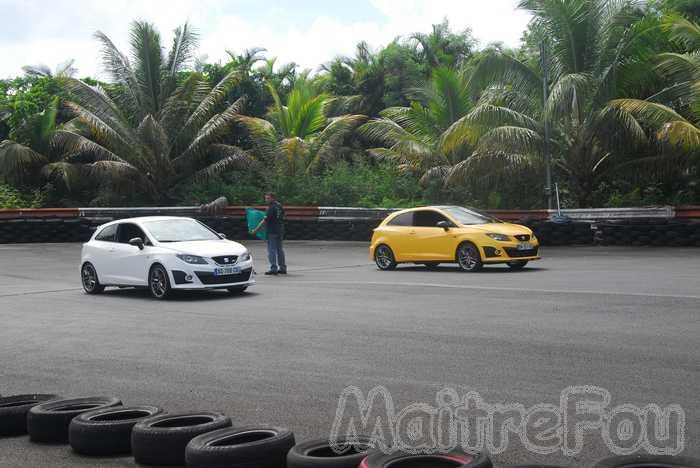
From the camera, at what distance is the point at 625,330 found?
35.7 ft

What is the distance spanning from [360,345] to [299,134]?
28.2 m

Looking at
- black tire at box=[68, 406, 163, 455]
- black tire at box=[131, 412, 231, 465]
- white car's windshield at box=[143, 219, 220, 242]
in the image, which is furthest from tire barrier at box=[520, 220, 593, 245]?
black tire at box=[131, 412, 231, 465]

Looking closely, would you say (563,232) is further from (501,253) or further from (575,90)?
(501,253)

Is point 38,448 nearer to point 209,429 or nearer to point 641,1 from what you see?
point 209,429

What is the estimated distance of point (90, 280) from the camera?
18.4 meters

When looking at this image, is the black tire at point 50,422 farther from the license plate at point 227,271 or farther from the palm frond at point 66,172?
the palm frond at point 66,172

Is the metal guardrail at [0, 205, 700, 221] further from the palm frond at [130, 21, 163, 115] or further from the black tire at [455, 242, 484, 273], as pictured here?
the black tire at [455, 242, 484, 273]

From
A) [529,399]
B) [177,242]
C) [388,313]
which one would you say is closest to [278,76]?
[177,242]

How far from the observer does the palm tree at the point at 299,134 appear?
3628 centimetres

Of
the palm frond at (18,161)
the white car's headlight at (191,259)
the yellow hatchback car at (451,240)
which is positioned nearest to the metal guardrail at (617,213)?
the yellow hatchback car at (451,240)

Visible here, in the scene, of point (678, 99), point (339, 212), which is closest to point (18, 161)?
point (339, 212)

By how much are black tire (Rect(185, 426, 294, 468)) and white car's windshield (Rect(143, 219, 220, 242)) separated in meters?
11.7

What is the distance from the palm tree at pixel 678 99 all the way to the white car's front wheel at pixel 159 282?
14.2 meters

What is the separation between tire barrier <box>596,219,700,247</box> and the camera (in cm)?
2498
